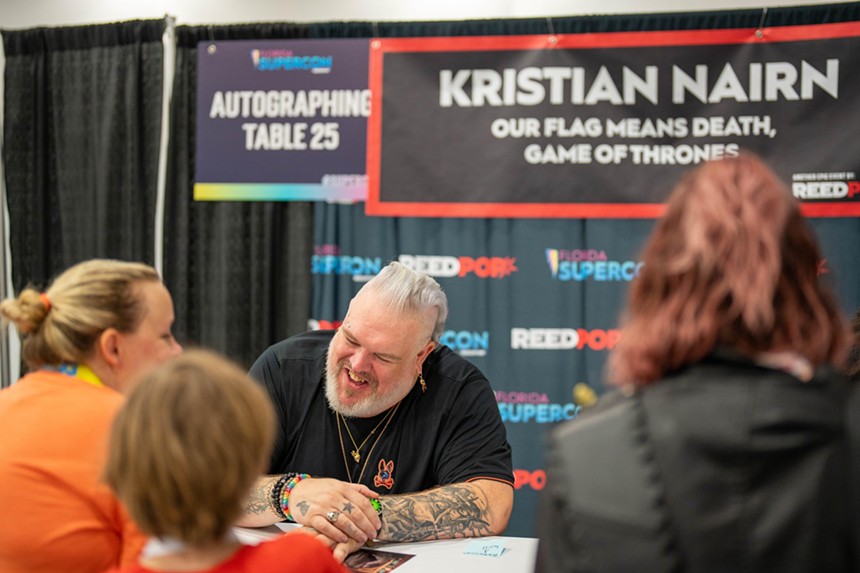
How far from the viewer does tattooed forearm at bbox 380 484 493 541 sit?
2.25 metres

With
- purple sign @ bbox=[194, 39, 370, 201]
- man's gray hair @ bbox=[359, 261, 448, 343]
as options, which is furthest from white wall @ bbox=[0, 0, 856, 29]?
man's gray hair @ bbox=[359, 261, 448, 343]

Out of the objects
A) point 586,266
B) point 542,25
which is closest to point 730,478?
point 586,266

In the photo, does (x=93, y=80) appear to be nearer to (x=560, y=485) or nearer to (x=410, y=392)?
(x=410, y=392)

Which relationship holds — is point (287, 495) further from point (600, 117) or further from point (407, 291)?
point (600, 117)

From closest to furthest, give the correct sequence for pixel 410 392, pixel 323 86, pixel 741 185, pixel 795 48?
pixel 741 185 → pixel 410 392 → pixel 795 48 → pixel 323 86

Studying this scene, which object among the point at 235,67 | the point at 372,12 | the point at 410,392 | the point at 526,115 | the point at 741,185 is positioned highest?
the point at 372,12

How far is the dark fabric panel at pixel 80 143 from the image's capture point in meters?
4.60

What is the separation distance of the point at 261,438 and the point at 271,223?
3.32 metres

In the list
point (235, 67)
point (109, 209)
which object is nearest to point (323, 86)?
point (235, 67)

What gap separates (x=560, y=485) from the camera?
120cm

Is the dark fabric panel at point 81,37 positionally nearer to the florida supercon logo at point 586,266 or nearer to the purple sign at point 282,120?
the purple sign at point 282,120

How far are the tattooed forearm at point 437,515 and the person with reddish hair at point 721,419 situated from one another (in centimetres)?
109

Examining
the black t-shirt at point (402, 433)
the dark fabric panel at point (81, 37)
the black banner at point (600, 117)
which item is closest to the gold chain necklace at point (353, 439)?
the black t-shirt at point (402, 433)

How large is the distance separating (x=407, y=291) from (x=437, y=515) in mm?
686
